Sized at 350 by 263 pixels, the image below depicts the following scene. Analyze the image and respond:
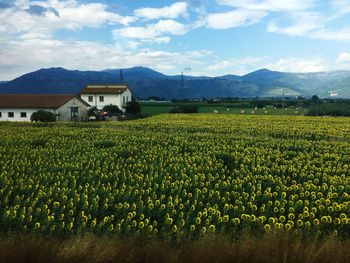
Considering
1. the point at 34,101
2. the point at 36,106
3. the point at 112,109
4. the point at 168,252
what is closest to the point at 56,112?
the point at 36,106

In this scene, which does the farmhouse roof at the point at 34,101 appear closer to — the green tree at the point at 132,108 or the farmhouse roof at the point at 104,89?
the farmhouse roof at the point at 104,89

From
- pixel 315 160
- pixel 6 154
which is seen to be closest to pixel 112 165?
pixel 6 154

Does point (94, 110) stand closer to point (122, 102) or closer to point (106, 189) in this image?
point (122, 102)

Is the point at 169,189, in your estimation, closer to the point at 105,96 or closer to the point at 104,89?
the point at 105,96

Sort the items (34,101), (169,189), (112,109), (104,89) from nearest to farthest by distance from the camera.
A: (169,189) → (34,101) → (112,109) → (104,89)

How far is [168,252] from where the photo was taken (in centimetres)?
519

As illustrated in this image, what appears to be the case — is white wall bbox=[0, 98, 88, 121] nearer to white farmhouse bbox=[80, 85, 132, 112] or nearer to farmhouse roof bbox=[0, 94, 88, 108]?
farmhouse roof bbox=[0, 94, 88, 108]

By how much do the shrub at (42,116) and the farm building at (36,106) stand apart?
251 cm

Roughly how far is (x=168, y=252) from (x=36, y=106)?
53963 millimetres

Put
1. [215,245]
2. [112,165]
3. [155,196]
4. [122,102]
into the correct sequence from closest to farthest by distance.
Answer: [215,245] → [155,196] → [112,165] → [122,102]

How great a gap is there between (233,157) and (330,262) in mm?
14007

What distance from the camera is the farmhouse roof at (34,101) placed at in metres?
56.2

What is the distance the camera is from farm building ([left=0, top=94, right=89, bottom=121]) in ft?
184

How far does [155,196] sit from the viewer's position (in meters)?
12.4
